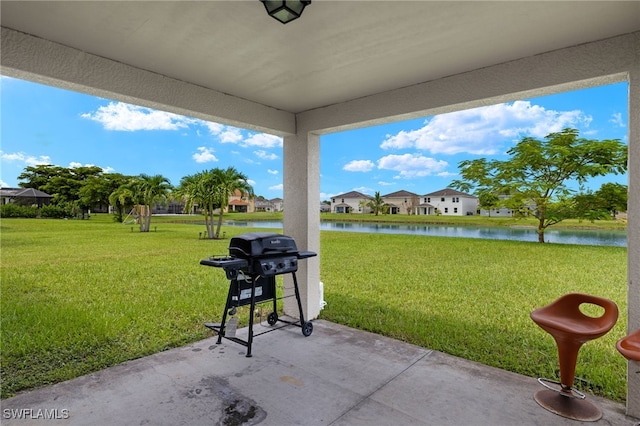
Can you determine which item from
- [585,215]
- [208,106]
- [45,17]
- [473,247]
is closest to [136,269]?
[208,106]

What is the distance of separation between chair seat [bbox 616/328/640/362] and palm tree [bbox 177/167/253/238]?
11.2 m

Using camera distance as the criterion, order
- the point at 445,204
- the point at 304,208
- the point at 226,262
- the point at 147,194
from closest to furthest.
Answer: the point at 226,262 → the point at 304,208 → the point at 147,194 → the point at 445,204

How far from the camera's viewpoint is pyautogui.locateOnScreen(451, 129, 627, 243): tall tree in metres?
11.0

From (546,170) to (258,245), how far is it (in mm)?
12745

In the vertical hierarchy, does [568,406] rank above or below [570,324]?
below

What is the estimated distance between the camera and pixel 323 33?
7.62ft

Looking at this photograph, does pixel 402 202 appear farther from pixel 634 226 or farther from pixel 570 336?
pixel 570 336

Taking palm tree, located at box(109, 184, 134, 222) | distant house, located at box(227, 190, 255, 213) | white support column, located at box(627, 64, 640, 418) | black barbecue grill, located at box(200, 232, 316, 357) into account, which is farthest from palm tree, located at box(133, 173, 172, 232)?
white support column, located at box(627, 64, 640, 418)

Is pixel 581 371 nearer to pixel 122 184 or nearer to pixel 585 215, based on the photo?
pixel 122 184

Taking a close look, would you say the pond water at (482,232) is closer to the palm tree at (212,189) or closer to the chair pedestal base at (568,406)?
the palm tree at (212,189)

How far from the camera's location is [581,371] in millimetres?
3105

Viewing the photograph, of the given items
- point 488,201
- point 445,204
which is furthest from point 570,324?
point 488,201

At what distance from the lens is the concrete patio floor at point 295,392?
2.32 m

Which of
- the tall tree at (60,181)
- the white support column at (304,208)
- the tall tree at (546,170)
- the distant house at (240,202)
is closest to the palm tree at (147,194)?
the tall tree at (60,181)
